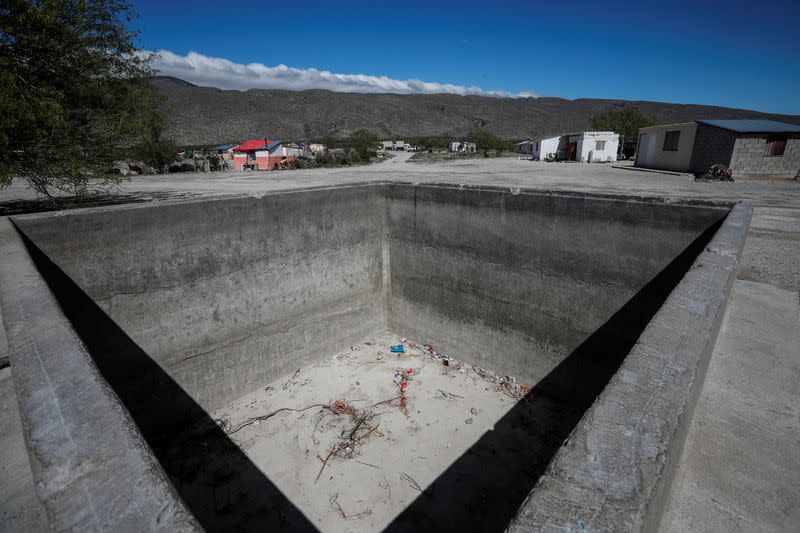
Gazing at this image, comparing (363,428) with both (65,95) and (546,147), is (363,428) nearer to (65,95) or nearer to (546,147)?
(65,95)

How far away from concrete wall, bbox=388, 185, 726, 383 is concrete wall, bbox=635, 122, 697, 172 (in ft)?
66.9

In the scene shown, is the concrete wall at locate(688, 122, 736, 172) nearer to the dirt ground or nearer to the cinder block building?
the cinder block building

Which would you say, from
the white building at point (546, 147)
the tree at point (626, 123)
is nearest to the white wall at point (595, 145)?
the white building at point (546, 147)

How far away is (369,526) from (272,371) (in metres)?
2.83

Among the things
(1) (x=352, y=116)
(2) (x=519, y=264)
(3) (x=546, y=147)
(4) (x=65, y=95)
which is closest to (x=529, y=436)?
(2) (x=519, y=264)

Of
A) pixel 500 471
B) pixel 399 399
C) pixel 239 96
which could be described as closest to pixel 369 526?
pixel 500 471

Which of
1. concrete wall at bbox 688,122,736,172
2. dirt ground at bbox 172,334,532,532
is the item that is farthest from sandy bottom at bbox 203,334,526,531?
concrete wall at bbox 688,122,736,172

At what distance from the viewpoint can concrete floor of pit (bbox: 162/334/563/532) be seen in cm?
414

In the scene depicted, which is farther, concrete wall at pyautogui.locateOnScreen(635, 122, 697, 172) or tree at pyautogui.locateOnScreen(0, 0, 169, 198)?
concrete wall at pyautogui.locateOnScreen(635, 122, 697, 172)

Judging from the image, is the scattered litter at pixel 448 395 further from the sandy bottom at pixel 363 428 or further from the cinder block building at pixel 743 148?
the cinder block building at pixel 743 148

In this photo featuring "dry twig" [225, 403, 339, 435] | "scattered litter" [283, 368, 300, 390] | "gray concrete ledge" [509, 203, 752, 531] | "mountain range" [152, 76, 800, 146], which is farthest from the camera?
"mountain range" [152, 76, 800, 146]

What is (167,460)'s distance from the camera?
4.69 metres

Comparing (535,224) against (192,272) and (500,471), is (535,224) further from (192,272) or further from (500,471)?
(192,272)

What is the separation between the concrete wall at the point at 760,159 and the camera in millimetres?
17828
